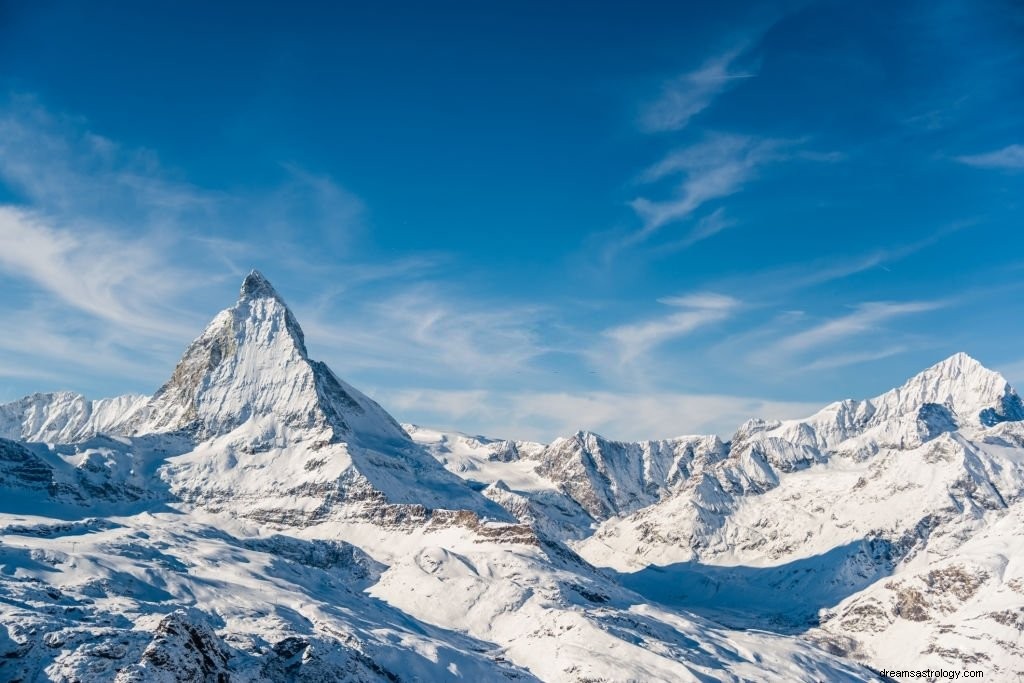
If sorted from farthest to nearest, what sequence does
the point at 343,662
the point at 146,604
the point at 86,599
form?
the point at 146,604 < the point at 86,599 < the point at 343,662

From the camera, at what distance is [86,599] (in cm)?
17288

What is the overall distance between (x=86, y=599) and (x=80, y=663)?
208ft

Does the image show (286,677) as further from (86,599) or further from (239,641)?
(86,599)

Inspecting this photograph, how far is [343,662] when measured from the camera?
160750 millimetres

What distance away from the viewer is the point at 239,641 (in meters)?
157

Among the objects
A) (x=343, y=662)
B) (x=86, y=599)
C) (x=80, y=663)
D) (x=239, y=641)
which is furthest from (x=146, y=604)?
(x=80, y=663)

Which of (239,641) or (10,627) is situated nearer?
(10,627)

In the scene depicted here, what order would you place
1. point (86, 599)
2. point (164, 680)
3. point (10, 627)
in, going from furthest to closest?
point (86, 599) → point (10, 627) → point (164, 680)

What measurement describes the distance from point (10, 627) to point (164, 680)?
29.1 meters

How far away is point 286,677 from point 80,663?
4021 cm

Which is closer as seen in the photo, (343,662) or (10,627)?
(10,627)

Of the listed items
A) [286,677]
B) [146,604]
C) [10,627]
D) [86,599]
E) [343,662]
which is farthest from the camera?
[146,604]

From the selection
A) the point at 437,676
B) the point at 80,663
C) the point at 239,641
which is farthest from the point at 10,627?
the point at 437,676

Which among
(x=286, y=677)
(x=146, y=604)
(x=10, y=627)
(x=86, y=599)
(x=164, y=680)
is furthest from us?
(x=146, y=604)
